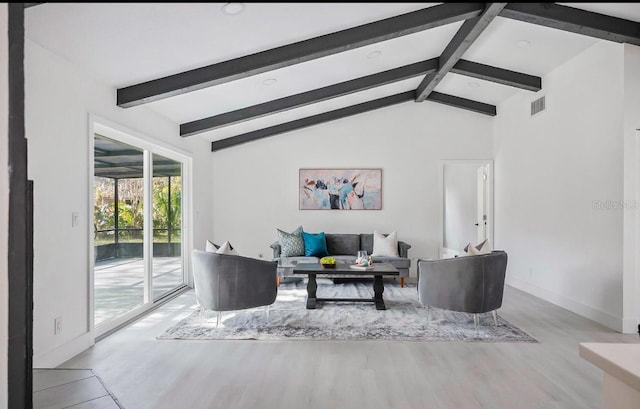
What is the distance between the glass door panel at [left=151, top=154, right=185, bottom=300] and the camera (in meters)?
5.12

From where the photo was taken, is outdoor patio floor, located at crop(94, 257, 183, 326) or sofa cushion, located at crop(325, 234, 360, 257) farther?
sofa cushion, located at crop(325, 234, 360, 257)

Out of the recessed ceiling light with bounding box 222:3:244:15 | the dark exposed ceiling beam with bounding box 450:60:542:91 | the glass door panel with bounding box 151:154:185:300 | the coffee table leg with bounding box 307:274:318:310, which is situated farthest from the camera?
the dark exposed ceiling beam with bounding box 450:60:542:91

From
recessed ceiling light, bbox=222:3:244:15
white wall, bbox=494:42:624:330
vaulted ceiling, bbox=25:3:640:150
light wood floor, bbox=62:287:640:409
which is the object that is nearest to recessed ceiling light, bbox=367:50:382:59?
vaulted ceiling, bbox=25:3:640:150

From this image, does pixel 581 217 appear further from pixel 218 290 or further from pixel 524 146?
pixel 218 290

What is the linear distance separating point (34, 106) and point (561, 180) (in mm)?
5413

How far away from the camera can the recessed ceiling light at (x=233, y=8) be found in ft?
9.42

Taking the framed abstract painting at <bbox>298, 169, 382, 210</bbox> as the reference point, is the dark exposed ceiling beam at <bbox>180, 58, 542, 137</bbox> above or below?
above

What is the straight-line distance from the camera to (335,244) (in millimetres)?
6871

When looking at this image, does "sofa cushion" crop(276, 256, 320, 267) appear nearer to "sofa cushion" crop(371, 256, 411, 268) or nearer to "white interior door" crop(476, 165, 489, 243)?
"sofa cushion" crop(371, 256, 411, 268)

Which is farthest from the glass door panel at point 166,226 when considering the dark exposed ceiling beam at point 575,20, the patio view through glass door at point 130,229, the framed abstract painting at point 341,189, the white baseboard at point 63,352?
the dark exposed ceiling beam at point 575,20

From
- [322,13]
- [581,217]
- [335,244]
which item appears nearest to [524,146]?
[581,217]

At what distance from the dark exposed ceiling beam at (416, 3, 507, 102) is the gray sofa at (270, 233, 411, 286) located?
2.57 meters

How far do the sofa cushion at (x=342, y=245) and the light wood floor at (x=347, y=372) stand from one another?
322 centimetres

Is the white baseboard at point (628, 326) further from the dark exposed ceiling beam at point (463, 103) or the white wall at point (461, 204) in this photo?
the white wall at point (461, 204)
